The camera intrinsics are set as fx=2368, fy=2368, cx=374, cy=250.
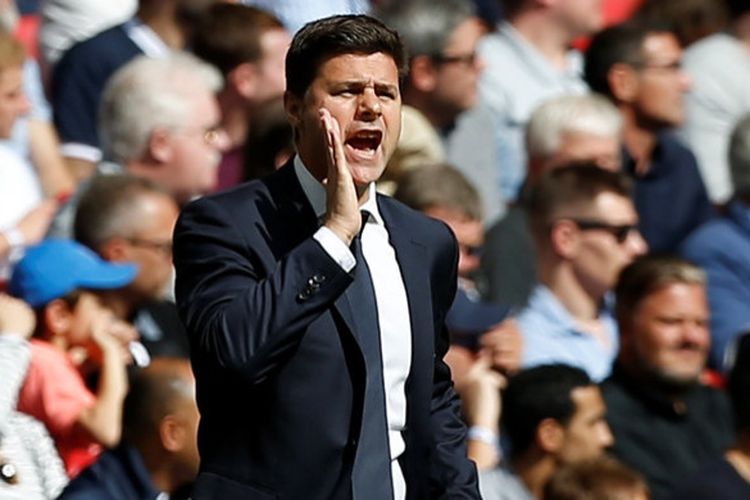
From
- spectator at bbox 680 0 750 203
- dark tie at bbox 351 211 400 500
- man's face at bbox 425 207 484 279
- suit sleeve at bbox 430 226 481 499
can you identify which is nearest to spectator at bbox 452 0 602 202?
spectator at bbox 680 0 750 203

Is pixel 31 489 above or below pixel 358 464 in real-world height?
below

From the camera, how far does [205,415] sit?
4.26 m

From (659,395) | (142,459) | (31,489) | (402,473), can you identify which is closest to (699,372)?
(659,395)

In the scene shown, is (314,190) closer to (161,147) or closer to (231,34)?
(161,147)

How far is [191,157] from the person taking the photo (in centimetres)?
809

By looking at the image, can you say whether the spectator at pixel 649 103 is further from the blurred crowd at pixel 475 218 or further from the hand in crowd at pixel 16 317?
the hand in crowd at pixel 16 317

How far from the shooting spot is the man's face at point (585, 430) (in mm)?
7492

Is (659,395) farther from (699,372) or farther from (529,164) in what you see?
(529,164)

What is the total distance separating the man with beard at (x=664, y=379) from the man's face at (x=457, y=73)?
1247mm

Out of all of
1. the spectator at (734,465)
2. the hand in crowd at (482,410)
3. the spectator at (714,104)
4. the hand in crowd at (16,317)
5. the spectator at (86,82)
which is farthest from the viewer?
the spectator at (714,104)

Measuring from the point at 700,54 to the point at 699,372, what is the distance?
2870mm

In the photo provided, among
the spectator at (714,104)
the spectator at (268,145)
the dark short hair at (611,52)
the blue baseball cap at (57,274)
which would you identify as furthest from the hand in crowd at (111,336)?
the spectator at (714,104)

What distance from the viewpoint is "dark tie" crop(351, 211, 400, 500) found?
4266 mm

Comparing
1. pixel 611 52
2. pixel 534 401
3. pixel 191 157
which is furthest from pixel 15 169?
pixel 611 52
